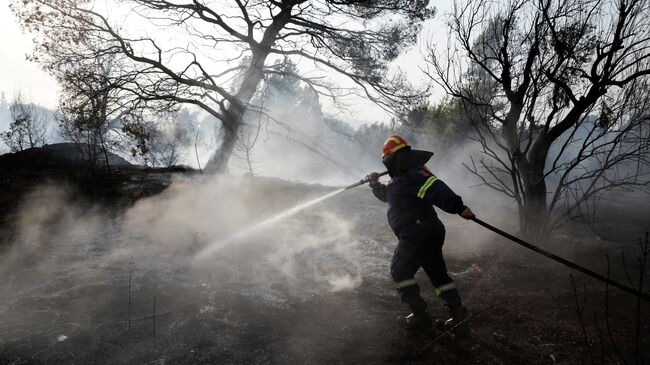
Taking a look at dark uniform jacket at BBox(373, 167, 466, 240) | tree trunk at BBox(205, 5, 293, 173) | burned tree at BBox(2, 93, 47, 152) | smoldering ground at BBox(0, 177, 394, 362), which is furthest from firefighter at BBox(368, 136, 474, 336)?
burned tree at BBox(2, 93, 47, 152)

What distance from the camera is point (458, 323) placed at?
3.11 m

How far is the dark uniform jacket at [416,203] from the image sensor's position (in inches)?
125

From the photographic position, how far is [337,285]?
4.35m

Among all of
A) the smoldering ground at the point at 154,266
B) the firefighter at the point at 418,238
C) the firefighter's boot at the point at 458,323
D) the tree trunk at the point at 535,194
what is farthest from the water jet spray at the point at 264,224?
the tree trunk at the point at 535,194

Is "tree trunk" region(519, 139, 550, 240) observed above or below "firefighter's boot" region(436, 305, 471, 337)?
above

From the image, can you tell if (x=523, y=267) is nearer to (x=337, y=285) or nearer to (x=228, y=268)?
(x=337, y=285)

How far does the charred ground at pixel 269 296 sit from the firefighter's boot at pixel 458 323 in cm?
12

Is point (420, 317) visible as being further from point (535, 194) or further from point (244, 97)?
point (244, 97)

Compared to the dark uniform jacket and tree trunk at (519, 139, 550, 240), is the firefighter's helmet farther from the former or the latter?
tree trunk at (519, 139, 550, 240)

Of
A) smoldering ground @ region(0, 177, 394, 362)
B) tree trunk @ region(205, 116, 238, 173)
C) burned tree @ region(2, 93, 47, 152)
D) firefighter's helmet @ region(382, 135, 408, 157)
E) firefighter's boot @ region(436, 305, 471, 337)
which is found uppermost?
burned tree @ region(2, 93, 47, 152)

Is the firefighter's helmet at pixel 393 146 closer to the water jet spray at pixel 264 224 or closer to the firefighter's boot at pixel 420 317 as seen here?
the water jet spray at pixel 264 224

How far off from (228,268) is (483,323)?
3068 millimetres

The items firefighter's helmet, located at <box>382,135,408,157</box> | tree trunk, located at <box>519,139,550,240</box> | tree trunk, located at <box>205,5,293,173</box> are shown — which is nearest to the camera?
firefighter's helmet, located at <box>382,135,408,157</box>

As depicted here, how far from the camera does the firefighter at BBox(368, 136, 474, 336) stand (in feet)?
10.6
